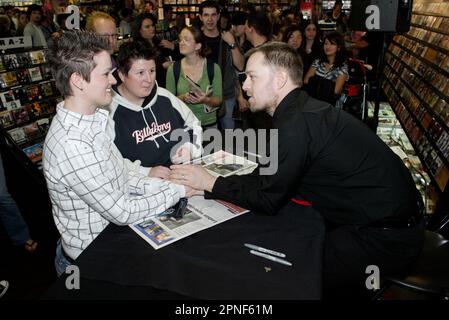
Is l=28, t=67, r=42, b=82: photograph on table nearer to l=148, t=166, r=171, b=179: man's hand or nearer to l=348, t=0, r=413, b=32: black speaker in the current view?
l=148, t=166, r=171, b=179: man's hand

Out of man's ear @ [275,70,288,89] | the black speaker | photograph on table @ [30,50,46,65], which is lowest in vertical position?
man's ear @ [275,70,288,89]

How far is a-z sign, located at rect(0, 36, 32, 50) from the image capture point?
3.62 meters

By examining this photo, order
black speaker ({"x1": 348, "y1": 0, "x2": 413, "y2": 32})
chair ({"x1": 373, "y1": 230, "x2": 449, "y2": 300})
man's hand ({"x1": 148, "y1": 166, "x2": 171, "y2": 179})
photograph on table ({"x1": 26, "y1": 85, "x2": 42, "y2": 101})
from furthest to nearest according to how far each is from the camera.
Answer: photograph on table ({"x1": 26, "y1": 85, "x2": 42, "y2": 101}) < black speaker ({"x1": 348, "y1": 0, "x2": 413, "y2": 32}) < man's hand ({"x1": 148, "y1": 166, "x2": 171, "y2": 179}) < chair ({"x1": 373, "y1": 230, "x2": 449, "y2": 300})

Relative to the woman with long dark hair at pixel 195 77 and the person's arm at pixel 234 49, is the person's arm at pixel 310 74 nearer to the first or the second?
the person's arm at pixel 234 49

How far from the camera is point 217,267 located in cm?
119

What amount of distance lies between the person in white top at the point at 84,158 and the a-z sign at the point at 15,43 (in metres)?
2.86

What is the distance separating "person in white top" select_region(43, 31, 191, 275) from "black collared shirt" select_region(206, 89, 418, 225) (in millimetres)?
393

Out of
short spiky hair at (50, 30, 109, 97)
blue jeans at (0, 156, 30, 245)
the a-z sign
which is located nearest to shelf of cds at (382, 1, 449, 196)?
short spiky hair at (50, 30, 109, 97)

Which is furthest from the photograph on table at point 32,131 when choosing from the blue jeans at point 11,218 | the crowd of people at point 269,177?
the crowd of people at point 269,177

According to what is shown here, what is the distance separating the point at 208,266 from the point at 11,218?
7.44 ft

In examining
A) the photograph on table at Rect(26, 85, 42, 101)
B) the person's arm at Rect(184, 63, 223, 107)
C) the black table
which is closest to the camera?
the black table

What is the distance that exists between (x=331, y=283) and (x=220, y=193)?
66 centimetres

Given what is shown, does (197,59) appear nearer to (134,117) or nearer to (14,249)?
(134,117)

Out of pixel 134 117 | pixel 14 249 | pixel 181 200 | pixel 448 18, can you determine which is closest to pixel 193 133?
pixel 134 117
